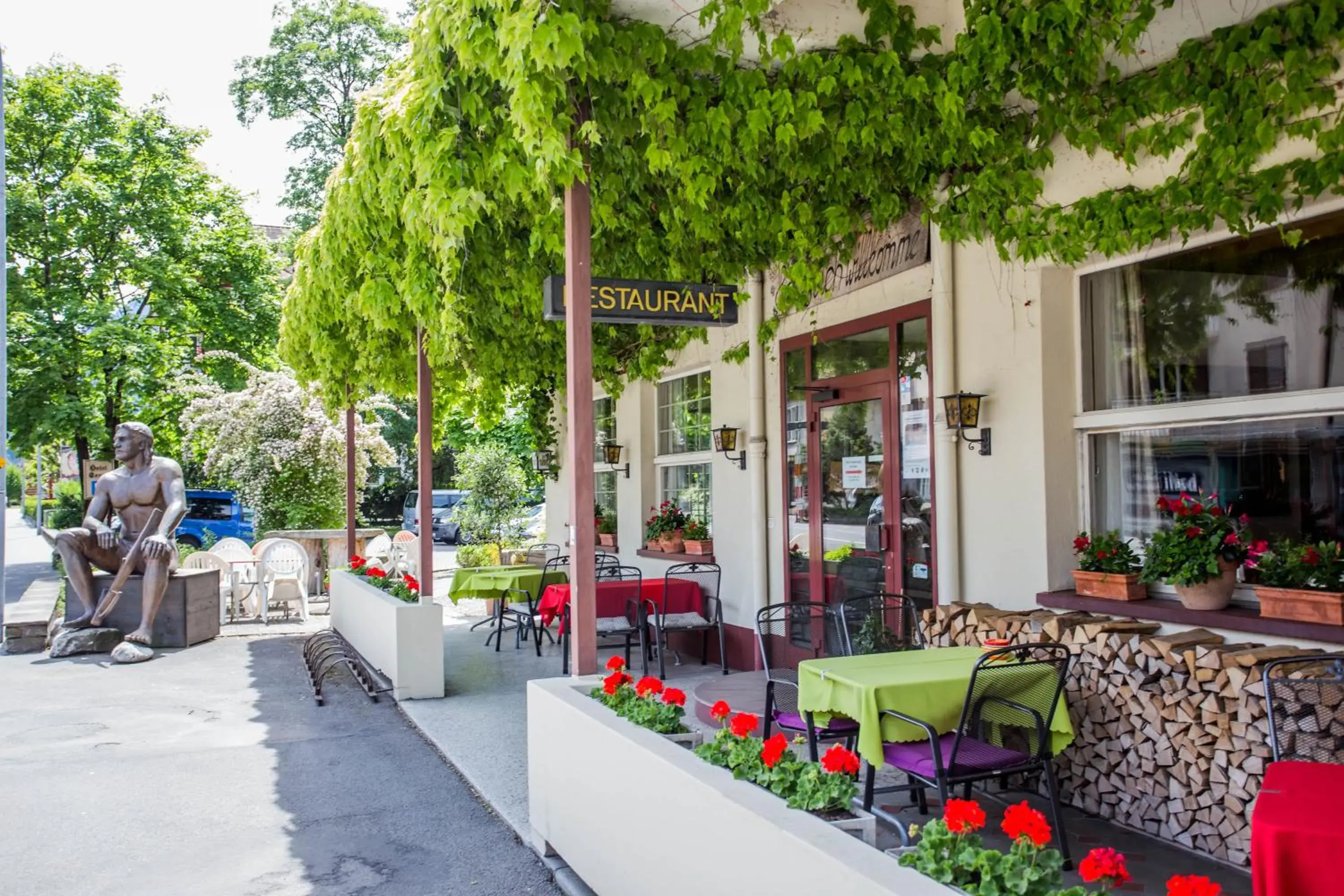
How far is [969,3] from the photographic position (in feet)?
14.6

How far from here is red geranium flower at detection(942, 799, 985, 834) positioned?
7.06ft

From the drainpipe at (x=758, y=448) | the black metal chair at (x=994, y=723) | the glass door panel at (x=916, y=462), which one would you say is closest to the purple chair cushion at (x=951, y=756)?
the black metal chair at (x=994, y=723)

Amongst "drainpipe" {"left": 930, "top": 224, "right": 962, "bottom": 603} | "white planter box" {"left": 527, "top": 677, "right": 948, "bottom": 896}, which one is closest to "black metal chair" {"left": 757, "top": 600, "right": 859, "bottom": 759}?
"drainpipe" {"left": 930, "top": 224, "right": 962, "bottom": 603}

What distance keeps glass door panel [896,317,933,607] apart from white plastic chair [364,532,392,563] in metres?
10.3

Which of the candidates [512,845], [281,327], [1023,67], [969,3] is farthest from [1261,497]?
[281,327]

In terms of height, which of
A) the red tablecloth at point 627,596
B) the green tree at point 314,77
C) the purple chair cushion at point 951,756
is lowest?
the purple chair cushion at point 951,756

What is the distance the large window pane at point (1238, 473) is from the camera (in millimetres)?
4262

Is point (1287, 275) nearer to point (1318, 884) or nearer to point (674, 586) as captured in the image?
point (1318, 884)

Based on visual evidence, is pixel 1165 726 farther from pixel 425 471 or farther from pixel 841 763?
pixel 425 471

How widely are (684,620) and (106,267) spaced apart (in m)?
16.6

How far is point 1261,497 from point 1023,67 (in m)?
2.26

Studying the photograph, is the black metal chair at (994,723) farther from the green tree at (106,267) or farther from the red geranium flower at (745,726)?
the green tree at (106,267)

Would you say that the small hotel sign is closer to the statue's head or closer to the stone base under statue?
the statue's head

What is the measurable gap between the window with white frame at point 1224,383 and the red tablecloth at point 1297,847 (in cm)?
215
